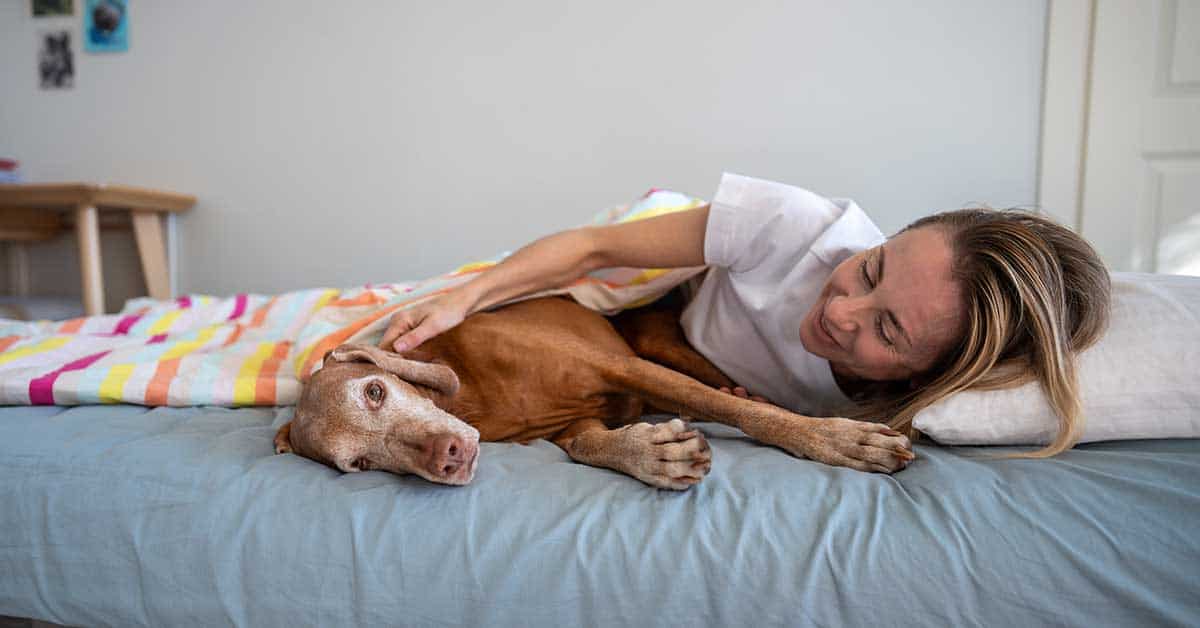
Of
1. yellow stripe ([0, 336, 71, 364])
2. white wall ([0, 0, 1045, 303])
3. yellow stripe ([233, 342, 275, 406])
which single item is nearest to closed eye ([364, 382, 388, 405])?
yellow stripe ([233, 342, 275, 406])

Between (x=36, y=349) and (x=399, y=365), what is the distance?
4.09 ft

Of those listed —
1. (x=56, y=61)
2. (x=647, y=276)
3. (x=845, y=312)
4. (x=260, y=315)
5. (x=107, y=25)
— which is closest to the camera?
(x=845, y=312)

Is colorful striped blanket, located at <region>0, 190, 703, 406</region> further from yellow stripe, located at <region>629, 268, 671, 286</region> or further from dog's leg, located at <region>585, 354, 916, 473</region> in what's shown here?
dog's leg, located at <region>585, 354, 916, 473</region>

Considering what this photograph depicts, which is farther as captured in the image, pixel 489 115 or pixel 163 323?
pixel 489 115

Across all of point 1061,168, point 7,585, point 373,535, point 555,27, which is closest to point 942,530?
point 373,535

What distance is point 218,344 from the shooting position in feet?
6.90

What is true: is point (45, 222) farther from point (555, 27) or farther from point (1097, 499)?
point (1097, 499)

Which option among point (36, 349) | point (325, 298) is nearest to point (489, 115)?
point (325, 298)

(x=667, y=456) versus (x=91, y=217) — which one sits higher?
(x=91, y=217)

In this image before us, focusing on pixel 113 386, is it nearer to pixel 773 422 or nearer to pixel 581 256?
pixel 581 256

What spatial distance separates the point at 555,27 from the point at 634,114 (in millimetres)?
540

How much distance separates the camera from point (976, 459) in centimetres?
112

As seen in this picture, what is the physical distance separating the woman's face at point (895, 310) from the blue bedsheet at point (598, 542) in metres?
0.19

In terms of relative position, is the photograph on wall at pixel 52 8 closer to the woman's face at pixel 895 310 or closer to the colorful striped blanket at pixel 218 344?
the colorful striped blanket at pixel 218 344
